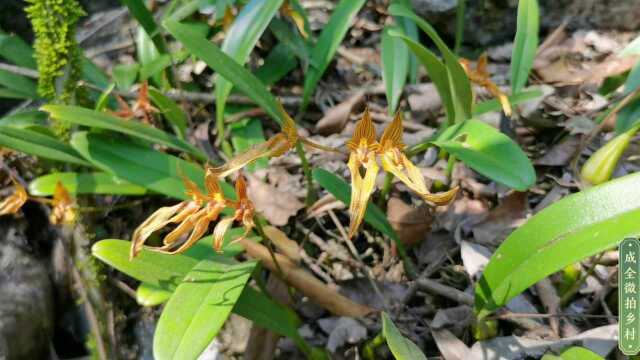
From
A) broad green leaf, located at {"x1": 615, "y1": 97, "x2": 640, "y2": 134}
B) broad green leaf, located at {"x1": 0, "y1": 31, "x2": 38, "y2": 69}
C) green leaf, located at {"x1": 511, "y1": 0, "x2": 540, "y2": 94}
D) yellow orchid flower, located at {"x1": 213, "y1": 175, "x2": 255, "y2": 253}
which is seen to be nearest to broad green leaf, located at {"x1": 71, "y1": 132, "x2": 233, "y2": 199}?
yellow orchid flower, located at {"x1": 213, "y1": 175, "x2": 255, "y2": 253}

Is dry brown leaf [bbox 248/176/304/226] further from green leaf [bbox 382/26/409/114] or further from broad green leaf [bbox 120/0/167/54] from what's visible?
broad green leaf [bbox 120/0/167/54]

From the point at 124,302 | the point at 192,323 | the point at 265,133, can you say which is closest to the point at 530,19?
the point at 265,133

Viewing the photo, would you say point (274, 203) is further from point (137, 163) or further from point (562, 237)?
point (562, 237)

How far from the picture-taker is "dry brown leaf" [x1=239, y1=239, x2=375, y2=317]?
5.57ft

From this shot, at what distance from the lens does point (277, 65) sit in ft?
7.88

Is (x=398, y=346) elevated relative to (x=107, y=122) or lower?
lower

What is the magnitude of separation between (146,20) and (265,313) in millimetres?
1133

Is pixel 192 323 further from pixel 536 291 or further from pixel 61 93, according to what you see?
pixel 61 93

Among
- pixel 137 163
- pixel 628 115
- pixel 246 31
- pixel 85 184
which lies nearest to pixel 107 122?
pixel 137 163

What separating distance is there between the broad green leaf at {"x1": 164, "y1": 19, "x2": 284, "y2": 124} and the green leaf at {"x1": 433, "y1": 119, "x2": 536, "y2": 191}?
1.46 feet

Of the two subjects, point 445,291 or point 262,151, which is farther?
point 445,291

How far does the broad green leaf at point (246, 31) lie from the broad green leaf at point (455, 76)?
422 millimetres

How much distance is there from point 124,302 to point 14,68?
37.1 inches

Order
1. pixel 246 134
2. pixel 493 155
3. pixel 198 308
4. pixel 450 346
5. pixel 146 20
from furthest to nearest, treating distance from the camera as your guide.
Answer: pixel 246 134 < pixel 146 20 < pixel 450 346 < pixel 493 155 < pixel 198 308
